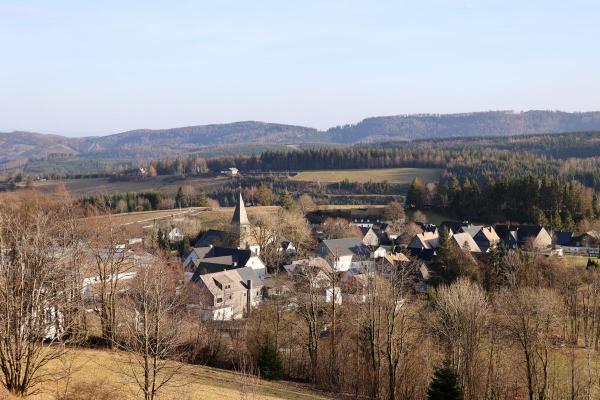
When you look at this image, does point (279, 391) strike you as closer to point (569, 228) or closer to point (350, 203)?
point (569, 228)

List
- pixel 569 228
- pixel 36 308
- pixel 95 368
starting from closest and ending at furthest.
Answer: pixel 36 308 < pixel 95 368 < pixel 569 228

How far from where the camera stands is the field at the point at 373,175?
447 ft

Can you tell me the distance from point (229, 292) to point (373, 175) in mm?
98092

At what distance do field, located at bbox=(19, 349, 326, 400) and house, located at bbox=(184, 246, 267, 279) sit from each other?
24569 mm

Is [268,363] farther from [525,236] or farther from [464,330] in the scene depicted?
[525,236]

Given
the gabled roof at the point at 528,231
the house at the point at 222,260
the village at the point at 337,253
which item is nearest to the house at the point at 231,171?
the village at the point at 337,253

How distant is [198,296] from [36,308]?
24.3 meters

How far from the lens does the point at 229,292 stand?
157 ft

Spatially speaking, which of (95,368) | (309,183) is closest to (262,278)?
(95,368)

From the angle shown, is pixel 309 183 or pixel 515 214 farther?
pixel 309 183

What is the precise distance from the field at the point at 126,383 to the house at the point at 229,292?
47.1ft

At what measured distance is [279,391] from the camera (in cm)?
2664

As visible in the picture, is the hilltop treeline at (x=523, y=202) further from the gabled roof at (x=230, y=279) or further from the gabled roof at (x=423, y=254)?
the gabled roof at (x=230, y=279)

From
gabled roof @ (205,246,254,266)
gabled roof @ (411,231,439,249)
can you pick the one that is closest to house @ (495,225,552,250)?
gabled roof @ (411,231,439,249)
